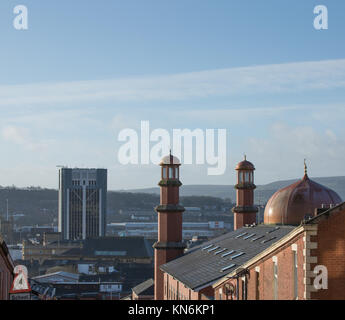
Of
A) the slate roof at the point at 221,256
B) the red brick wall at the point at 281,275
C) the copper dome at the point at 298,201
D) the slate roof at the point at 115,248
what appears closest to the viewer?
the red brick wall at the point at 281,275

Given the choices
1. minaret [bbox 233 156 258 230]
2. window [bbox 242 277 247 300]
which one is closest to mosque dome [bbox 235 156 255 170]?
minaret [bbox 233 156 258 230]

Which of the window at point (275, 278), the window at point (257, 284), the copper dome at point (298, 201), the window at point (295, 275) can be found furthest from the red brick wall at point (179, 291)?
the window at point (295, 275)

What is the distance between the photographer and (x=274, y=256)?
107ft

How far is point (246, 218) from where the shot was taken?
8150 centimetres

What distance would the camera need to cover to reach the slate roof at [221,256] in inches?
2010

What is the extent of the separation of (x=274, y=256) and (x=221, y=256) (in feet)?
88.6

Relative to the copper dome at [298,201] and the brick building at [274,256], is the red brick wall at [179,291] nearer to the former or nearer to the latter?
the brick building at [274,256]

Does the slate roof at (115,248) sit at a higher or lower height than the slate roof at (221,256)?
lower

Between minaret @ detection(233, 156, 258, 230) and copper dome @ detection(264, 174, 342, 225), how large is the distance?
20665 mm

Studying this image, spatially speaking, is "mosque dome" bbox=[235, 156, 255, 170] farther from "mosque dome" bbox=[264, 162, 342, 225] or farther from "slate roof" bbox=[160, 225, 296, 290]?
"mosque dome" bbox=[264, 162, 342, 225]

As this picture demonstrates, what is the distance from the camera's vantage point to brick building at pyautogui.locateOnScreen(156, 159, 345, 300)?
2672 centimetres
